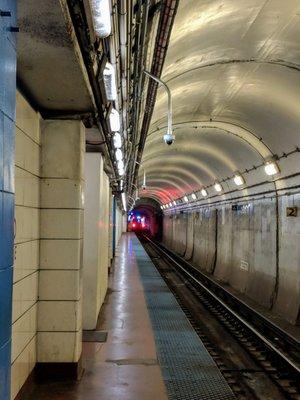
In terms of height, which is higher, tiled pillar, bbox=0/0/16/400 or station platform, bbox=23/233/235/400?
tiled pillar, bbox=0/0/16/400

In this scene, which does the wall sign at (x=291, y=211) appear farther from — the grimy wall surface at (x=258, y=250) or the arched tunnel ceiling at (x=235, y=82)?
the arched tunnel ceiling at (x=235, y=82)

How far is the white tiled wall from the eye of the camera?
4.11 metres

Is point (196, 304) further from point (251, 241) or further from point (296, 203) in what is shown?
point (296, 203)

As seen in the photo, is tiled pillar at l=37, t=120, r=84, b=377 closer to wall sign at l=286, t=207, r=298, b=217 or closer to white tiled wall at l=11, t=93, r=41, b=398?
white tiled wall at l=11, t=93, r=41, b=398

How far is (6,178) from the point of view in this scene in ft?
6.76

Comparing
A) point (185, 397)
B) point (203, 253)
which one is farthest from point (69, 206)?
point (203, 253)

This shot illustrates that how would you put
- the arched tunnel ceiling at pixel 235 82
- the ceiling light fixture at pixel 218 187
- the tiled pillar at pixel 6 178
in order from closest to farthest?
the tiled pillar at pixel 6 178 → the arched tunnel ceiling at pixel 235 82 → the ceiling light fixture at pixel 218 187

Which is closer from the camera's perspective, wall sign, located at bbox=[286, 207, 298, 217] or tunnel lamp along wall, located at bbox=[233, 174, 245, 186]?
wall sign, located at bbox=[286, 207, 298, 217]

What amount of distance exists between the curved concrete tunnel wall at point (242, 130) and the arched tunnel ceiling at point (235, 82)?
0.02 meters

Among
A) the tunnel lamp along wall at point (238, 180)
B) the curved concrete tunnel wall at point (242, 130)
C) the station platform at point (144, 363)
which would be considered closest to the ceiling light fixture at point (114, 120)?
the curved concrete tunnel wall at point (242, 130)

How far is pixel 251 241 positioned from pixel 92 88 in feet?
36.1

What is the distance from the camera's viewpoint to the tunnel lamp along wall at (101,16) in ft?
8.09

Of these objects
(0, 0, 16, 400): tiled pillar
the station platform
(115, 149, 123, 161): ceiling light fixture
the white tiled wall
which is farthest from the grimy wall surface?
(0, 0, 16, 400): tiled pillar

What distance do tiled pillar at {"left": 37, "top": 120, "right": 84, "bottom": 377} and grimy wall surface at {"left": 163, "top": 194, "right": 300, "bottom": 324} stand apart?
21.8 ft
